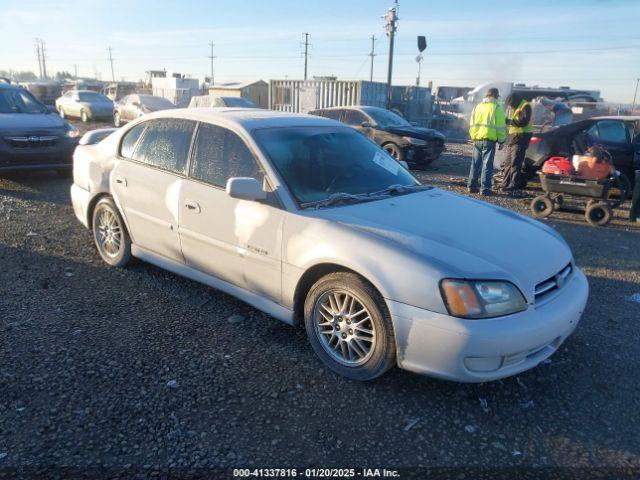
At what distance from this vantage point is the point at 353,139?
4.36 metres

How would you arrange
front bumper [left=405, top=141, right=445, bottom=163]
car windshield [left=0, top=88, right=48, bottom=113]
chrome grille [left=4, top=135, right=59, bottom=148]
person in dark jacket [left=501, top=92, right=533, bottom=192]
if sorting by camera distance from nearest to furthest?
chrome grille [left=4, top=135, right=59, bottom=148], car windshield [left=0, top=88, right=48, bottom=113], person in dark jacket [left=501, top=92, right=533, bottom=192], front bumper [left=405, top=141, right=445, bottom=163]

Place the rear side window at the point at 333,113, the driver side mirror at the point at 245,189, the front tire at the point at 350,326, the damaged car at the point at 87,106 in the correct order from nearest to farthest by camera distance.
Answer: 1. the front tire at the point at 350,326
2. the driver side mirror at the point at 245,189
3. the rear side window at the point at 333,113
4. the damaged car at the point at 87,106

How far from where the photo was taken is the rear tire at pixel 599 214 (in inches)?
295

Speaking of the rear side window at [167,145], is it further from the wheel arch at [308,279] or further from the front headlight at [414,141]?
the front headlight at [414,141]

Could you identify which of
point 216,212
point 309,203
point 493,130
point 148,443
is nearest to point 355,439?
point 148,443

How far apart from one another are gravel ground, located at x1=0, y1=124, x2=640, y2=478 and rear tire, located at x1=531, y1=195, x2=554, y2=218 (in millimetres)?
3679

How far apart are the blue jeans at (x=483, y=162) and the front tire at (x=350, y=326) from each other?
23.0 feet

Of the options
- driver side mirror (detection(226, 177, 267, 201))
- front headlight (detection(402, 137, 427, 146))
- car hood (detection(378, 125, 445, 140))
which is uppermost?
driver side mirror (detection(226, 177, 267, 201))

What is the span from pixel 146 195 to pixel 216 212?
36.9 inches

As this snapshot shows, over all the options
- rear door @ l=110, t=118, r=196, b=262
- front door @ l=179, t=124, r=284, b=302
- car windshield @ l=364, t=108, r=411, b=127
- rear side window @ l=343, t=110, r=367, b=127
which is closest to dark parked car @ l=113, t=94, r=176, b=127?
rear side window @ l=343, t=110, r=367, b=127

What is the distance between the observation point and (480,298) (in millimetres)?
2768

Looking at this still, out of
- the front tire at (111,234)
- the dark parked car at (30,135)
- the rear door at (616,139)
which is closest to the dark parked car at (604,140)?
the rear door at (616,139)

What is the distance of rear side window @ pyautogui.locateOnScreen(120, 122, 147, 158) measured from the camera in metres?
4.66

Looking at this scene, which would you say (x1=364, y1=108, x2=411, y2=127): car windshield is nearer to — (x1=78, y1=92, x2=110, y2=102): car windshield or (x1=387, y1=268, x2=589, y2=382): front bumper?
(x1=387, y1=268, x2=589, y2=382): front bumper
